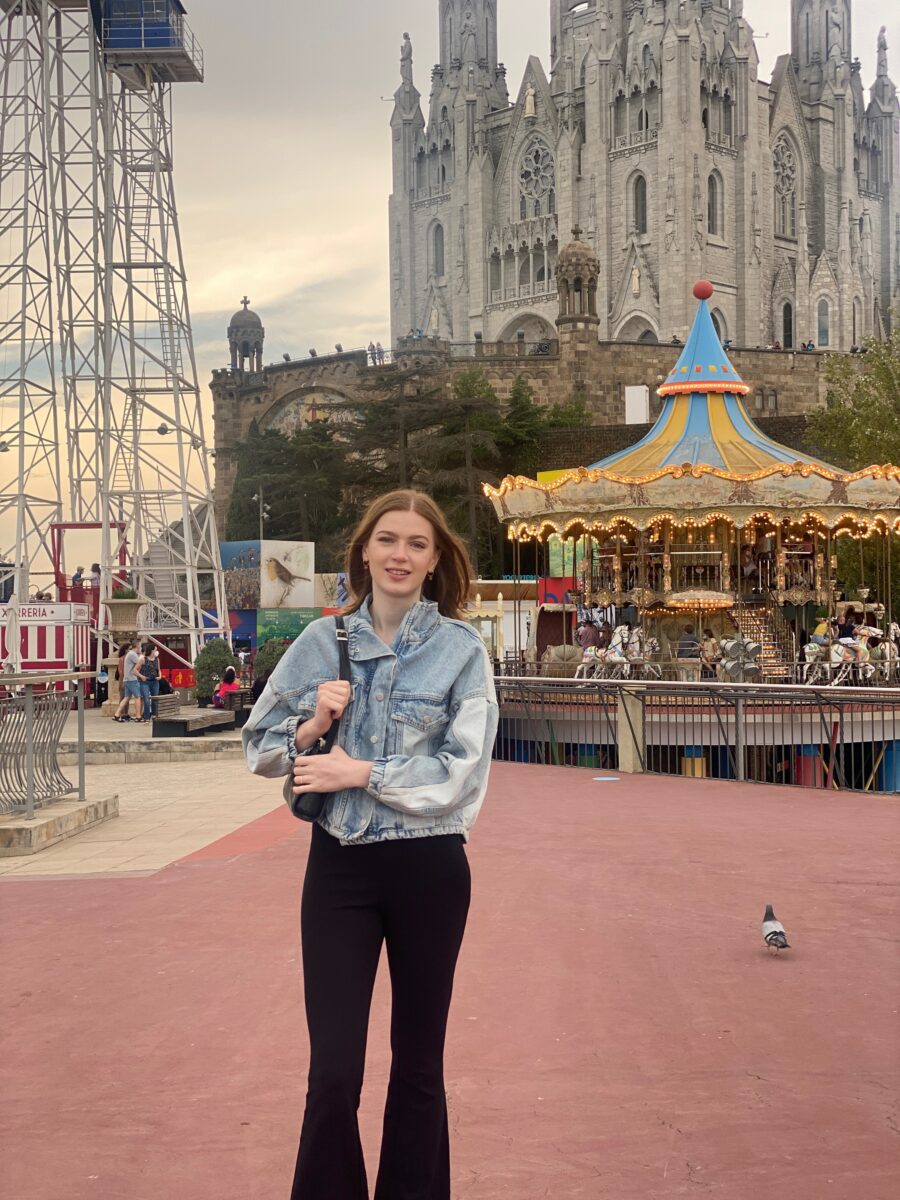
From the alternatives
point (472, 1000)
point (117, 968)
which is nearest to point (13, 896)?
point (117, 968)

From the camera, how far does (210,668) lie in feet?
84.1

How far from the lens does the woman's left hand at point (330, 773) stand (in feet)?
10.4

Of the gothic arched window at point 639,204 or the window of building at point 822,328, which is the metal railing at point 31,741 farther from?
the window of building at point 822,328

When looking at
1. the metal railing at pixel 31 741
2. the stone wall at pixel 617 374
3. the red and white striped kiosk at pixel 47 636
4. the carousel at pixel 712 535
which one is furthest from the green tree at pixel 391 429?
the metal railing at pixel 31 741

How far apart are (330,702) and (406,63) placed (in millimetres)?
102246

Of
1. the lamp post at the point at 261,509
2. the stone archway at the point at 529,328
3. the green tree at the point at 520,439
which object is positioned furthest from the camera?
the stone archway at the point at 529,328

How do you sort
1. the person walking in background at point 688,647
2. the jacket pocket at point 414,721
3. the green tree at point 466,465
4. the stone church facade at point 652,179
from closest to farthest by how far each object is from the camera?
1. the jacket pocket at point 414,721
2. the person walking in background at point 688,647
3. the green tree at point 466,465
4. the stone church facade at point 652,179

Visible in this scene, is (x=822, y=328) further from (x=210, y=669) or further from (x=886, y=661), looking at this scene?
(x=886, y=661)

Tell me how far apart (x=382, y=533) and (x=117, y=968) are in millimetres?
3825

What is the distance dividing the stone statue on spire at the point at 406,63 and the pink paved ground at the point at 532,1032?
96.1 m

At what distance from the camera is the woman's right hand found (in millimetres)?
3227

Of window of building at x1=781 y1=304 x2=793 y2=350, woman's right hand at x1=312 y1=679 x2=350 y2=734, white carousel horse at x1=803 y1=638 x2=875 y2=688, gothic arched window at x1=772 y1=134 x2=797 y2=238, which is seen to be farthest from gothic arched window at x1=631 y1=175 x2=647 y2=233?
woman's right hand at x1=312 y1=679 x2=350 y2=734

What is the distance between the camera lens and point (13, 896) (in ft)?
27.6

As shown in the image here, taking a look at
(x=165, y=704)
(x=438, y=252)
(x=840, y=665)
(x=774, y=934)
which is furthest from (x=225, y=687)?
(x=438, y=252)
